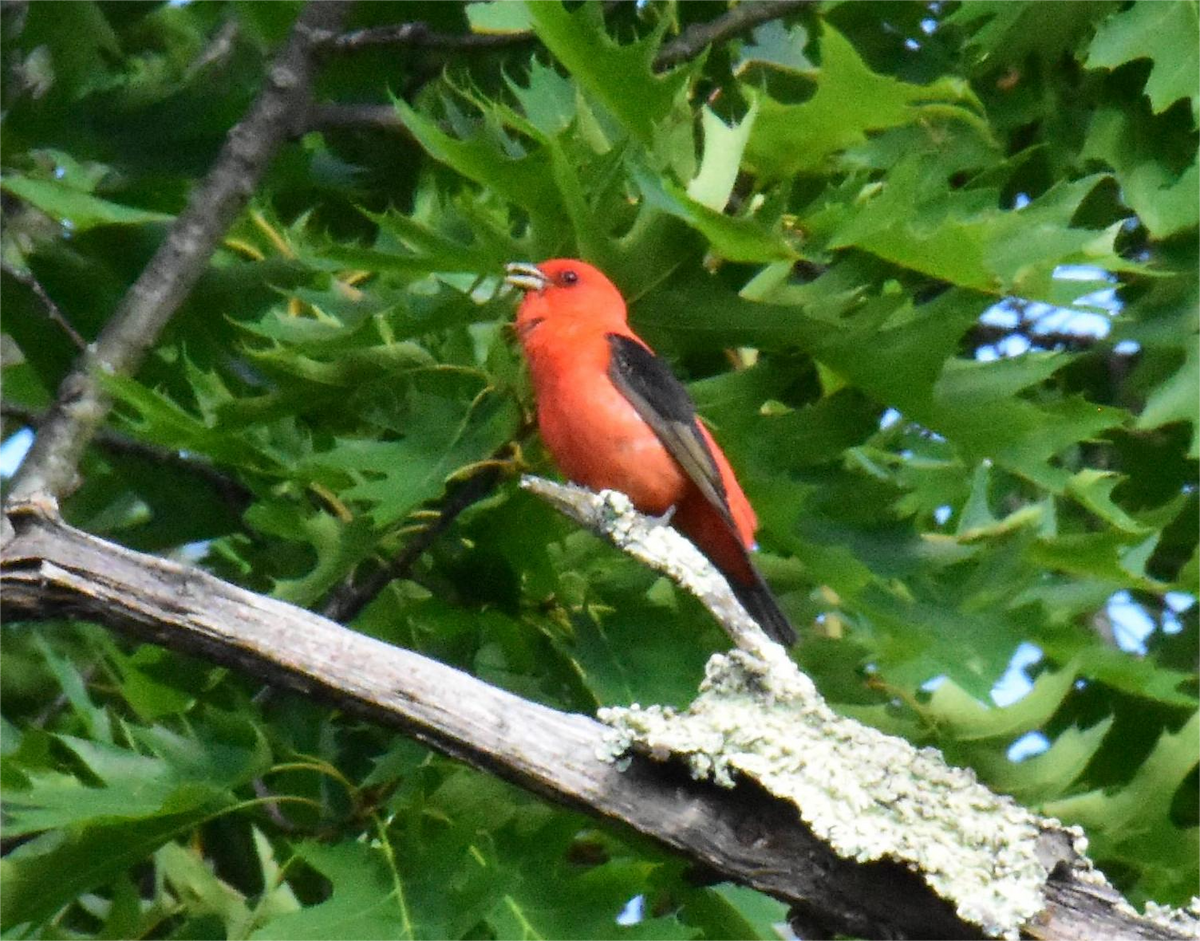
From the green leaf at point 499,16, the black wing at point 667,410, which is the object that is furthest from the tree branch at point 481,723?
the green leaf at point 499,16

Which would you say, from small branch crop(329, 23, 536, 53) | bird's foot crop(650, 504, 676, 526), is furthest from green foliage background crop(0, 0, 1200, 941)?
bird's foot crop(650, 504, 676, 526)

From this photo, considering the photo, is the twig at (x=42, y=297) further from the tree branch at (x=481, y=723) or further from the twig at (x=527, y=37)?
the tree branch at (x=481, y=723)

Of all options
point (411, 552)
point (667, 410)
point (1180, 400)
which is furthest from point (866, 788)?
point (1180, 400)

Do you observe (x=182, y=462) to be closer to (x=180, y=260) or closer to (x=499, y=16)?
(x=180, y=260)

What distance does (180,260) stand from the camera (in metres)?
4.95

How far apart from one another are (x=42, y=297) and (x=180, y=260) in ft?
1.17

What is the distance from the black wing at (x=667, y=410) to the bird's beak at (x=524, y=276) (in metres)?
0.28

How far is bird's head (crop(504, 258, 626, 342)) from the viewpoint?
461 centimetres

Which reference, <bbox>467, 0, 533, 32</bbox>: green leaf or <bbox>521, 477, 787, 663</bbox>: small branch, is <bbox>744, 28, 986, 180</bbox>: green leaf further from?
<bbox>521, 477, 787, 663</bbox>: small branch

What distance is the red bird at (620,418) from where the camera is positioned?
4.68 metres

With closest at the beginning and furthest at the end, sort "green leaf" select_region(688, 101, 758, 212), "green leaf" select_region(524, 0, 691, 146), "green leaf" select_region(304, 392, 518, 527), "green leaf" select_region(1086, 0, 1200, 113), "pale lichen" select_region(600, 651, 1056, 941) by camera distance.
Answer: "pale lichen" select_region(600, 651, 1056, 941) < "green leaf" select_region(304, 392, 518, 527) < "green leaf" select_region(524, 0, 691, 146) < "green leaf" select_region(688, 101, 758, 212) < "green leaf" select_region(1086, 0, 1200, 113)

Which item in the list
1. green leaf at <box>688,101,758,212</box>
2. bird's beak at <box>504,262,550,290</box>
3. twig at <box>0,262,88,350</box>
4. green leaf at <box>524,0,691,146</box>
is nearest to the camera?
green leaf at <box>524,0,691,146</box>

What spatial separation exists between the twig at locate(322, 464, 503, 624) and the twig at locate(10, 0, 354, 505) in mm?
686

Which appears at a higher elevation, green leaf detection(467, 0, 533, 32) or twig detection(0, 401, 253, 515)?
green leaf detection(467, 0, 533, 32)
